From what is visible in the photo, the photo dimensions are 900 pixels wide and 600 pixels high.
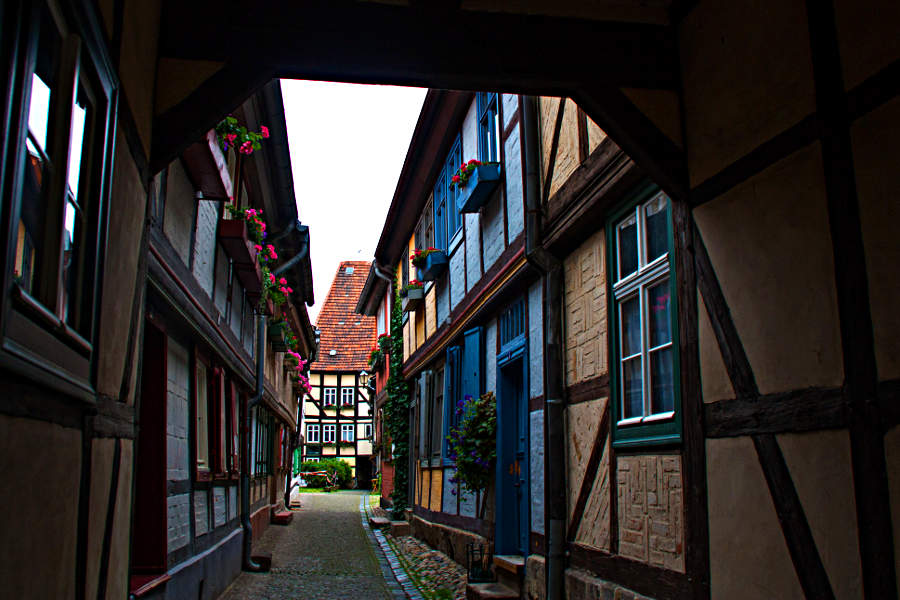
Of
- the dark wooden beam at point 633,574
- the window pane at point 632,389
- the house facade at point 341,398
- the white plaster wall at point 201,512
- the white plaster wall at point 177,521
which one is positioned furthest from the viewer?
the house facade at point 341,398

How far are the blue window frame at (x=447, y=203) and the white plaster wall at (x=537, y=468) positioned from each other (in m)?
4.07

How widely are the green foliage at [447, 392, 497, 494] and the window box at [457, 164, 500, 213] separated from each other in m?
2.02

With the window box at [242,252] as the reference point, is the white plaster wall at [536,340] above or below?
below

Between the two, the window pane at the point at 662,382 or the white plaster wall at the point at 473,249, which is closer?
the window pane at the point at 662,382

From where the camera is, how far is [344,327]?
3900cm

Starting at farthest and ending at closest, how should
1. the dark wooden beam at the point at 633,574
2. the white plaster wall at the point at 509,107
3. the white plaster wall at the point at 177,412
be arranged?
the white plaster wall at the point at 509,107
the white plaster wall at the point at 177,412
the dark wooden beam at the point at 633,574

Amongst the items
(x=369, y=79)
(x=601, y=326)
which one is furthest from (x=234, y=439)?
(x=369, y=79)

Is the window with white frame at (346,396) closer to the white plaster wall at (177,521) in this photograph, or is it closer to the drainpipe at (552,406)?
the white plaster wall at (177,521)

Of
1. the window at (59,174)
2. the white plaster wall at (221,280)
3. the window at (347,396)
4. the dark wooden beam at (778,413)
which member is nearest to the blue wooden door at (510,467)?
the white plaster wall at (221,280)

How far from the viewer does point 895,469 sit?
8.87 feet

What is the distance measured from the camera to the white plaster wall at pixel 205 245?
680 cm

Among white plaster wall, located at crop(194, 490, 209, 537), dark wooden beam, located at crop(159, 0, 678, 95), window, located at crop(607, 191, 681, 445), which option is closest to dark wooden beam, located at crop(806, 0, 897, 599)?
dark wooden beam, located at crop(159, 0, 678, 95)

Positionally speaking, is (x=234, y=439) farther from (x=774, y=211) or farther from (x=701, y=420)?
(x=774, y=211)

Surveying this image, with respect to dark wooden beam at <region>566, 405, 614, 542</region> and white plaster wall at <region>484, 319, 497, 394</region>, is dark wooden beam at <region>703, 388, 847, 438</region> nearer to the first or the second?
dark wooden beam at <region>566, 405, 614, 542</region>
